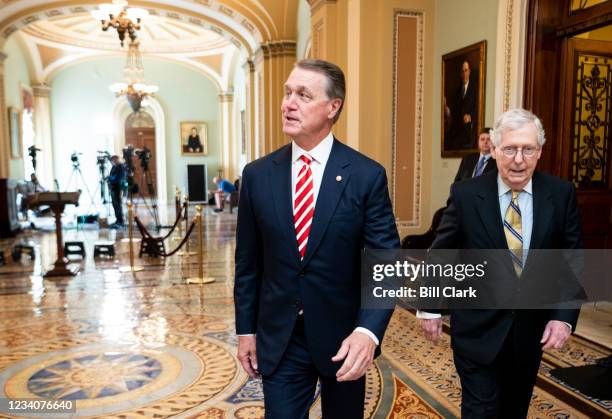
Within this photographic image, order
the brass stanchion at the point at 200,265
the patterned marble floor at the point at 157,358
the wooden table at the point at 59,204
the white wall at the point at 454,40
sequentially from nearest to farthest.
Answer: the patterned marble floor at the point at 157,358 → the white wall at the point at 454,40 → the brass stanchion at the point at 200,265 → the wooden table at the point at 59,204

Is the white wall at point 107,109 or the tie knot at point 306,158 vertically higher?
the white wall at point 107,109

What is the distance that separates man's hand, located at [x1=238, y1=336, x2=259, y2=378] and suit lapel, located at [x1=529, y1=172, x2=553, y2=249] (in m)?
1.16

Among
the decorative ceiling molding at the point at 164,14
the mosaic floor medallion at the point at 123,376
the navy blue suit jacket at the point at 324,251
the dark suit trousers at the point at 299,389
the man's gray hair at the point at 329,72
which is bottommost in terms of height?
the mosaic floor medallion at the point at 123,376

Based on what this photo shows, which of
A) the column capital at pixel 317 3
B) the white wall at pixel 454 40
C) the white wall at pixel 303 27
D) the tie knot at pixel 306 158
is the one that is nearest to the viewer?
the tie knot at pixel 306 158

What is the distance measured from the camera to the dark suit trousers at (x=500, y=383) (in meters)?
2.07

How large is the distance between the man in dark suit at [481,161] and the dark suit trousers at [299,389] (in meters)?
3.73

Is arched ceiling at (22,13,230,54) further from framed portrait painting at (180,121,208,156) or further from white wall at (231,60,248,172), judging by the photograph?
framed portrait painting at (180,121,208,156)

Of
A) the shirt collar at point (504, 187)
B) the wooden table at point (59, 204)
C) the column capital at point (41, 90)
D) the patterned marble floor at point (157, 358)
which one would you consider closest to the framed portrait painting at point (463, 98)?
the patterned marble floor at point (157, 358)

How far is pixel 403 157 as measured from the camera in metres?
7.36

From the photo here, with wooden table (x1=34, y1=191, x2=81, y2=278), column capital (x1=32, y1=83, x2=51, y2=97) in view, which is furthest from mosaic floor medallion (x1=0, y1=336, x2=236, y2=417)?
column capital (x1=32, y1=83, x2=51, y2=97)

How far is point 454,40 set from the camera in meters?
6.75

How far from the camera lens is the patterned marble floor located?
336 centimetres

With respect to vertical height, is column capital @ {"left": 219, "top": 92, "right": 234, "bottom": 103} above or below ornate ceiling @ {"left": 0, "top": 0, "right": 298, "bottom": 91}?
below

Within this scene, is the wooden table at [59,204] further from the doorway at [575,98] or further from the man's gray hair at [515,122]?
the man's gray hair at [515,122]
